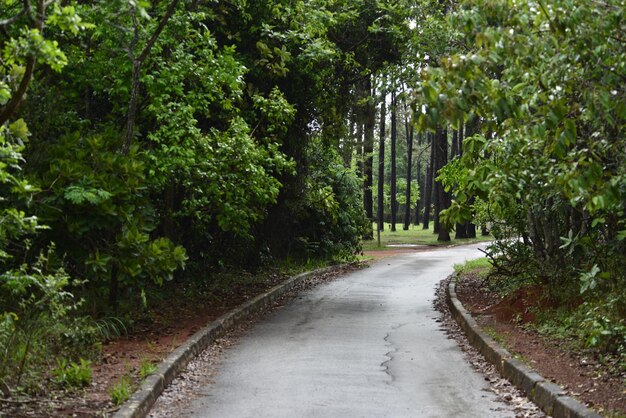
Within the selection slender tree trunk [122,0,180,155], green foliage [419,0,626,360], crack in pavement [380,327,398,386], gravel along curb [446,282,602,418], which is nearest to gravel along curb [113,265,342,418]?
crack in pavement [380,327,398,386]

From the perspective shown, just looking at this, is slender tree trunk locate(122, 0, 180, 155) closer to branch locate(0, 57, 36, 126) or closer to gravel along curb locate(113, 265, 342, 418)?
gravel along curb locate(113, 265, 342, 418)

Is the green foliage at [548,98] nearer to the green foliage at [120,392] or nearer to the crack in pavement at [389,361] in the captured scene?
the crack in pavement at [389,361]

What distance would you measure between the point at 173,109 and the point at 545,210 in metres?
6.17

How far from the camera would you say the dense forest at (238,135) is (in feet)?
22.0

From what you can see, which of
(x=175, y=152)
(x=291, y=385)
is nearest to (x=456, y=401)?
(x=291, y=385)

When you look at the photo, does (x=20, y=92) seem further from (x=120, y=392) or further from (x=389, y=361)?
(x=389, y=361)

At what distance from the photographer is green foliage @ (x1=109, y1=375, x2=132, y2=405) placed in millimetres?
7223

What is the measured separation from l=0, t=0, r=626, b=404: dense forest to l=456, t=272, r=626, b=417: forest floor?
351 mm

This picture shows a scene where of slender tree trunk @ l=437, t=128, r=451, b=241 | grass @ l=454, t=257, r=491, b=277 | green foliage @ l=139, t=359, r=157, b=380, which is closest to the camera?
green foliage @ l=139, t=359, r=157, b=380

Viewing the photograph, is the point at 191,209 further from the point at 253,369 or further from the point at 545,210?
the point at 545,210

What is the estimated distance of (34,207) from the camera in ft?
33.3

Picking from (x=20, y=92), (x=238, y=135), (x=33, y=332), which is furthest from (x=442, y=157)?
(x=20, y=92)

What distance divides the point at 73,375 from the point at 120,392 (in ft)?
2.28

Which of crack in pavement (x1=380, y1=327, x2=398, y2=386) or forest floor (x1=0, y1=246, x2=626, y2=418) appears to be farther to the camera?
crack in pavement (x1=380, y1=327, x2=398, y2=386)
